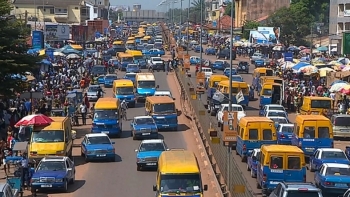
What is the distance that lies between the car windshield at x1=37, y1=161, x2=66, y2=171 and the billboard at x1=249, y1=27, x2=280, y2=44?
3270 inches

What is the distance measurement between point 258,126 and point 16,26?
584 inches

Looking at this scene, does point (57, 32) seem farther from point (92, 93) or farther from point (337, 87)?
point (337, 87)

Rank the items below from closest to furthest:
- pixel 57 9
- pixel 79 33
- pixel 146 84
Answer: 1. pixel 146 84
2. pixel 79 33
3. pixel 57 9

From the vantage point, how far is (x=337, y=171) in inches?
1006

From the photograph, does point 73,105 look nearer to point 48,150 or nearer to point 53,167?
point 48,150

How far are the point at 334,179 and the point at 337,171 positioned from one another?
2.11 ft

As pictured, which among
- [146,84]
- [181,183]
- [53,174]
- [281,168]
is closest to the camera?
[181,183]

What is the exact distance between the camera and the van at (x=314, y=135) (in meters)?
32.3

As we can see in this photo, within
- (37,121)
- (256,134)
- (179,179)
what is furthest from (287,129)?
(179,179)

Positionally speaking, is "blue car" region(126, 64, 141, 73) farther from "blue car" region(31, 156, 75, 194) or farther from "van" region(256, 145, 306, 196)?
"van" region(256, 145, 306, 196)

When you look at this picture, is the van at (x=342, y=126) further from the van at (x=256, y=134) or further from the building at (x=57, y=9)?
the building at (x=57, y=9)

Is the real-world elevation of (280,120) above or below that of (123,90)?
below

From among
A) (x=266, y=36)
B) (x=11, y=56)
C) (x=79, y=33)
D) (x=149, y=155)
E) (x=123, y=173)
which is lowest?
(x=123, y=173)

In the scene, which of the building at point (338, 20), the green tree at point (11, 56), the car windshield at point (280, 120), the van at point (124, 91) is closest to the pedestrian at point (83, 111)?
the van at point (124, 91)
